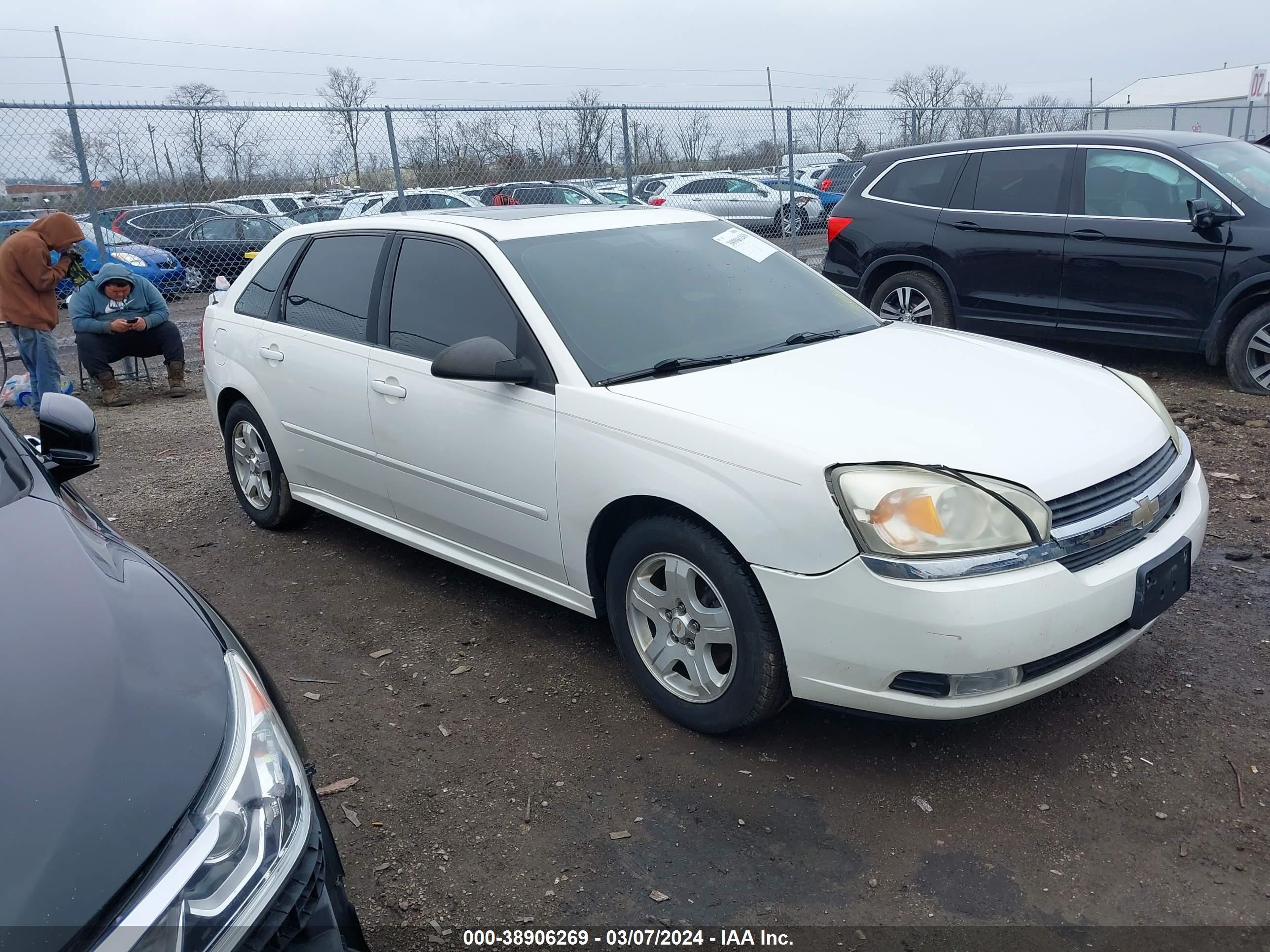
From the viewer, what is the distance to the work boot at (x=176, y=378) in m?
9.62

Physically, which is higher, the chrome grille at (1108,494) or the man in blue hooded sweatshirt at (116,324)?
the chrome grille at (1108,494)

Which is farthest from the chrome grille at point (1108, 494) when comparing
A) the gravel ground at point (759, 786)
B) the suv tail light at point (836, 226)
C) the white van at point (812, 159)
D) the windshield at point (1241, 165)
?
the white van at point (812, 159)

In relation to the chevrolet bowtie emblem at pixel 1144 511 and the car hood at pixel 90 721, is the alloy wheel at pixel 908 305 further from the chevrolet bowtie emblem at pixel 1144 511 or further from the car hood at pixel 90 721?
the car hood at pixel 90 721

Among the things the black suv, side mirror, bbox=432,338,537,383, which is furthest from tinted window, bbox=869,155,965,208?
side mirror, bbox=432,338,537,383

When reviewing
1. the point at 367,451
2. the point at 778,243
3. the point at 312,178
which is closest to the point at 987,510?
the point at 367,451

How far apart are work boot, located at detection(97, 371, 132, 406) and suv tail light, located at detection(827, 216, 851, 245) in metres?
6.51

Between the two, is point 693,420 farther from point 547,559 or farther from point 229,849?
point 229,849

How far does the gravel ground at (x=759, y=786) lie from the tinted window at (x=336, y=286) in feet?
4.15

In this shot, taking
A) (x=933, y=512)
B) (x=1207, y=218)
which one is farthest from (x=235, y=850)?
(x=1207, y=218)

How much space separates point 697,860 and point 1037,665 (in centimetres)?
107

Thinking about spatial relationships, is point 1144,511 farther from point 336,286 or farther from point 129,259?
point 129,259

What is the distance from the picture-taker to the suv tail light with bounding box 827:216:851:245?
8.48m

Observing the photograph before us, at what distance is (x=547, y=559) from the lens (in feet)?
11.9

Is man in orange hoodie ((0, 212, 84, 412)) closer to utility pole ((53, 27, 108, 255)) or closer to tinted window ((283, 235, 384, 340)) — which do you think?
utility pole ((53, 27, 108, 255))
